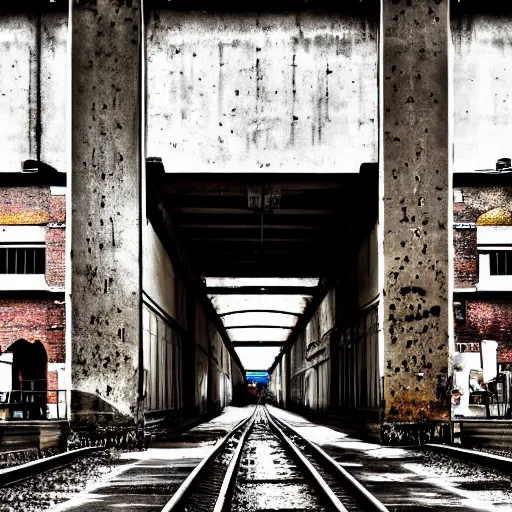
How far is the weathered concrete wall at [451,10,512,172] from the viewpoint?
52.2ft

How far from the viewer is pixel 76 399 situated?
13.8 meters

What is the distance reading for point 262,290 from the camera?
33.1 metres

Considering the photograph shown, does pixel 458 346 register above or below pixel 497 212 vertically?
below

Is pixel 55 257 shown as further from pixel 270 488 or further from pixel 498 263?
pixel 270 488

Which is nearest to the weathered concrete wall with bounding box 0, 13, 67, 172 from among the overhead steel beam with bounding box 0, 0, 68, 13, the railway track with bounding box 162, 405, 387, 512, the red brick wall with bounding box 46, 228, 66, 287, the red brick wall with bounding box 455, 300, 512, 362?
the overhead steel beam with bounding box 0, 0, 68, 13

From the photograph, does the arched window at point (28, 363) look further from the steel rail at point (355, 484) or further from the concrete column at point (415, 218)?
the steel rail at point (355, 484)

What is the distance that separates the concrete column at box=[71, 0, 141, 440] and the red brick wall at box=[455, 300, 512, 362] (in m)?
15.4

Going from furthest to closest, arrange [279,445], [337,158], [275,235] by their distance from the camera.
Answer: [275,235], [279,445], [337,158]

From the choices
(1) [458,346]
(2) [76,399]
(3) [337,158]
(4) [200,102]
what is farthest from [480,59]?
(1) [458,346]

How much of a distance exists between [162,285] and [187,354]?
8.68m

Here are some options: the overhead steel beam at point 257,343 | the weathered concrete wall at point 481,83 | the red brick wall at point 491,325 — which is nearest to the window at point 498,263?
the red brick wall at point 491,325

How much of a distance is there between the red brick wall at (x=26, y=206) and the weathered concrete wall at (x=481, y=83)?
49.4ft

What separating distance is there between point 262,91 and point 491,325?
1418 cm

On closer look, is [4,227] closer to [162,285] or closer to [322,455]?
[162,285]
